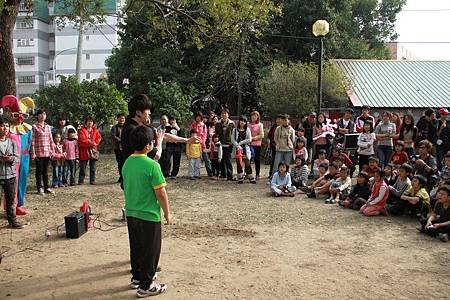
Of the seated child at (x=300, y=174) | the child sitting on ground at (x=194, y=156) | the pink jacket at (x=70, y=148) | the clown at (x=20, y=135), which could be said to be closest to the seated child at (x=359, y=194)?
the seated child at (x=300, y=174)

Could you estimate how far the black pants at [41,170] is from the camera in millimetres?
9375

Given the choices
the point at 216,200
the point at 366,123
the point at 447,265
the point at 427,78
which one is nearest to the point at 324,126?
the point at 366,123

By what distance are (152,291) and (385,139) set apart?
7.53 meters

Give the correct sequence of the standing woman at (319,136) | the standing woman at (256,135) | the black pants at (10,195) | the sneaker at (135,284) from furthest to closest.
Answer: the standing woman at (319,136)
the standing woman at (256,135)
the black pants at (10,195)
the sneaker at (135,284)

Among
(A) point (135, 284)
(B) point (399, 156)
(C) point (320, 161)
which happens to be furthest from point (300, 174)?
(A) point (135, 284)

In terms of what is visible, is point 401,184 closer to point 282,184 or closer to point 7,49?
point 282,184

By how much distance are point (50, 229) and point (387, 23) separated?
86.3ft

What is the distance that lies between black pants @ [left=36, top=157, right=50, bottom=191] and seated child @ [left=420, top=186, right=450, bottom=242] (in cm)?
739

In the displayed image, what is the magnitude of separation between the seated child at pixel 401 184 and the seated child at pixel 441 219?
1119mm

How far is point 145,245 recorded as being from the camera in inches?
164

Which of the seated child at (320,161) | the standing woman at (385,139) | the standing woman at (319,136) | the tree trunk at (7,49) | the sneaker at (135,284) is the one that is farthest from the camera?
the standing woman at (319,136)

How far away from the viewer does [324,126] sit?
11.5 meters

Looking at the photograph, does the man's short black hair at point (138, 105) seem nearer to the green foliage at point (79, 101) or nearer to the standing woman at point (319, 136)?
the standing woman at point (319, 136)

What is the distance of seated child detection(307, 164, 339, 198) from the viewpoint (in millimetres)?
9305
